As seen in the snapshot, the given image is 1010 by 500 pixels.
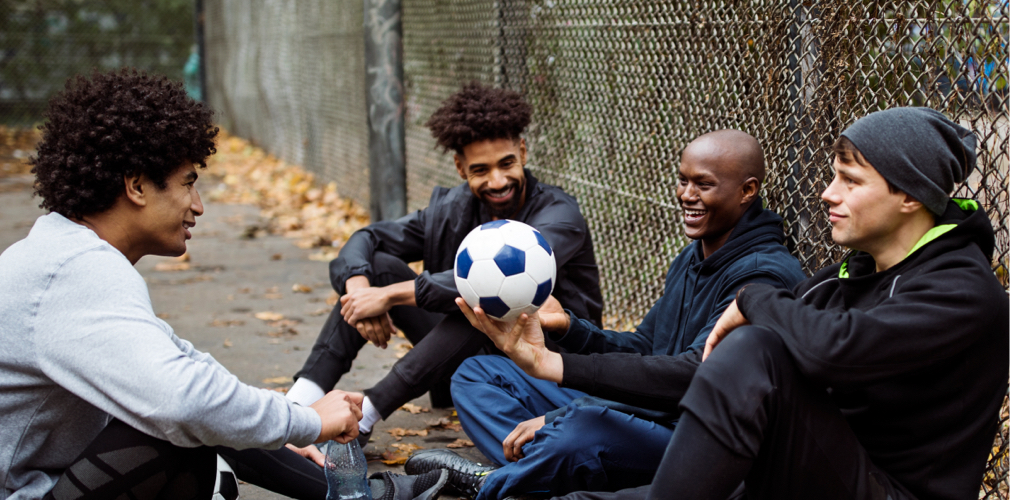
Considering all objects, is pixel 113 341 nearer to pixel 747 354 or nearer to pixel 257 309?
pixel 747 354

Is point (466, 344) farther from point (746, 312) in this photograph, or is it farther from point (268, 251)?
Result: point (268, 251)

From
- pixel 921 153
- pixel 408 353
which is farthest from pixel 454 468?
pixel 921 153

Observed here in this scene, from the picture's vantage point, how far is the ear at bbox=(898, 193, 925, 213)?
6.91ft

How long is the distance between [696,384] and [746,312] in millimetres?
276

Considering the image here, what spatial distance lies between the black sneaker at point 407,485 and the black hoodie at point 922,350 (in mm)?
1371

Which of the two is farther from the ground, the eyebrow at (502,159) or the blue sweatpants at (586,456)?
the eyebrow at (502,159)

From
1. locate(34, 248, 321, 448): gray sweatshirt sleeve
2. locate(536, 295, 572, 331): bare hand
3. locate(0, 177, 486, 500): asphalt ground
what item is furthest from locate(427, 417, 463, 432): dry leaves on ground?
locate(34, 248, 321, 448): gray sweatshirt sleeve

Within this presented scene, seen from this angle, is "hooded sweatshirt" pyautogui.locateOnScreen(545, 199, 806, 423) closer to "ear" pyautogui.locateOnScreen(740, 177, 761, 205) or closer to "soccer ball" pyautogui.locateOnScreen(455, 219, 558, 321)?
"ear" pyautogui.locateOnScreen(740, 177, 761, 205)

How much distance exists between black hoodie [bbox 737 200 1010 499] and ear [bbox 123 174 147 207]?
166 centimetres

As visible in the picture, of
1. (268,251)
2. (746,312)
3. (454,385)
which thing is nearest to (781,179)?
(746,312)

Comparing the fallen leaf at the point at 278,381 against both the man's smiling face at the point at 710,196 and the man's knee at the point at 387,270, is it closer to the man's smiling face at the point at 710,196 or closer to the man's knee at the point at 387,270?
the man's knee at the point at 387,270

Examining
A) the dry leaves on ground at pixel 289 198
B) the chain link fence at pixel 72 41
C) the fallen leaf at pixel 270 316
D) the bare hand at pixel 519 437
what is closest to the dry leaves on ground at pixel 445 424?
the bare hand at pixel 519 437

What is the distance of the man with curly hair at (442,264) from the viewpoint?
337 centimetres

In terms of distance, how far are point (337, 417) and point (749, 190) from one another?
1.58 meters
